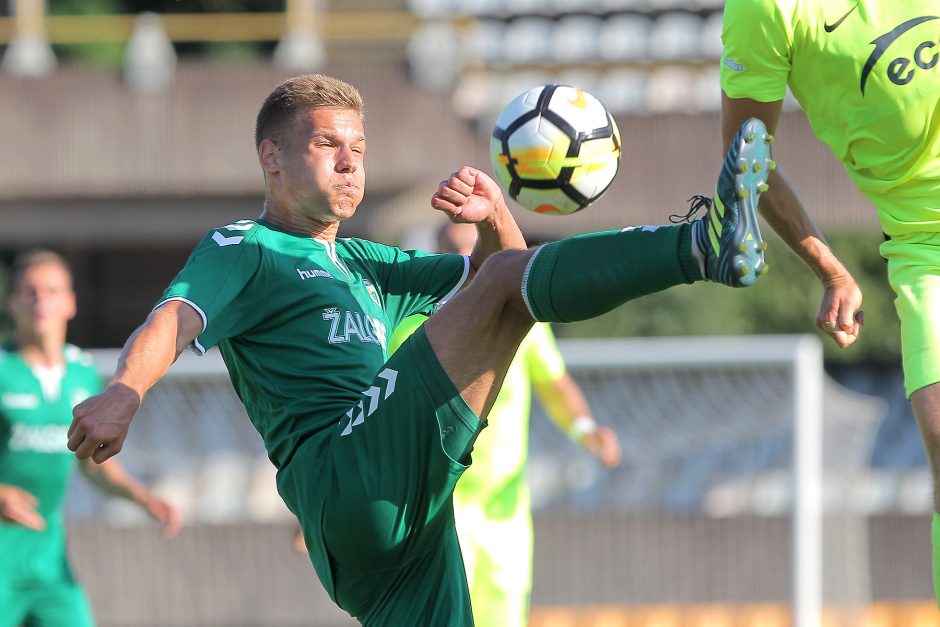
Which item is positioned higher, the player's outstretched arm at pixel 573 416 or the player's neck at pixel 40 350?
the player's neck at pixel 40 350

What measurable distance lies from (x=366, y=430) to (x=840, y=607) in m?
6.25

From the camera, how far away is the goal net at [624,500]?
9.30m

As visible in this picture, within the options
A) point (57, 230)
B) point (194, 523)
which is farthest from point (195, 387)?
point (57, 230)

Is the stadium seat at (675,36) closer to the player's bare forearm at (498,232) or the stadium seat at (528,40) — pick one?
the stadium seat at (528,40)

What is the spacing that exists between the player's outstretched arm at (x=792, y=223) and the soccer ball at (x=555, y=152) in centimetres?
45

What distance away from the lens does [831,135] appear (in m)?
4.29

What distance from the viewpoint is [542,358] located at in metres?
6.91

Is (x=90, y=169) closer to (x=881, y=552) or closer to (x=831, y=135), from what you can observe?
(x=881, y=552)

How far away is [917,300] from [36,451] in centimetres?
436

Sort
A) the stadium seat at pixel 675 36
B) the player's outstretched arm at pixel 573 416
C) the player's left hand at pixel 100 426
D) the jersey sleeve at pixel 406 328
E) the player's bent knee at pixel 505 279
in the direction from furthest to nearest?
the stadium seat at pixel 675 36
the player's outstretched arm at pixel 573 416
the jersey sleeve at pixel 406 328
the player's bent knee at pixel 505 279
the player's left hand at pixel 100 426

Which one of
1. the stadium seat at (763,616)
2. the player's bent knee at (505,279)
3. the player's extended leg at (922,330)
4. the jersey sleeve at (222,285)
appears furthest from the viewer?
the stadium seat at (763,616)

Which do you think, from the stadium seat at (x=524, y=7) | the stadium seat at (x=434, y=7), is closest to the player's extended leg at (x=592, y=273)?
the stadium seat at (x=434, y=7)

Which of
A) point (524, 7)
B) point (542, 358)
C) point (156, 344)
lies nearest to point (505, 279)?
point (156, 344)

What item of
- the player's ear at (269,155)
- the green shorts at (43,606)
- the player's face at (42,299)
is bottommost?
the green shorts at (43,606)
